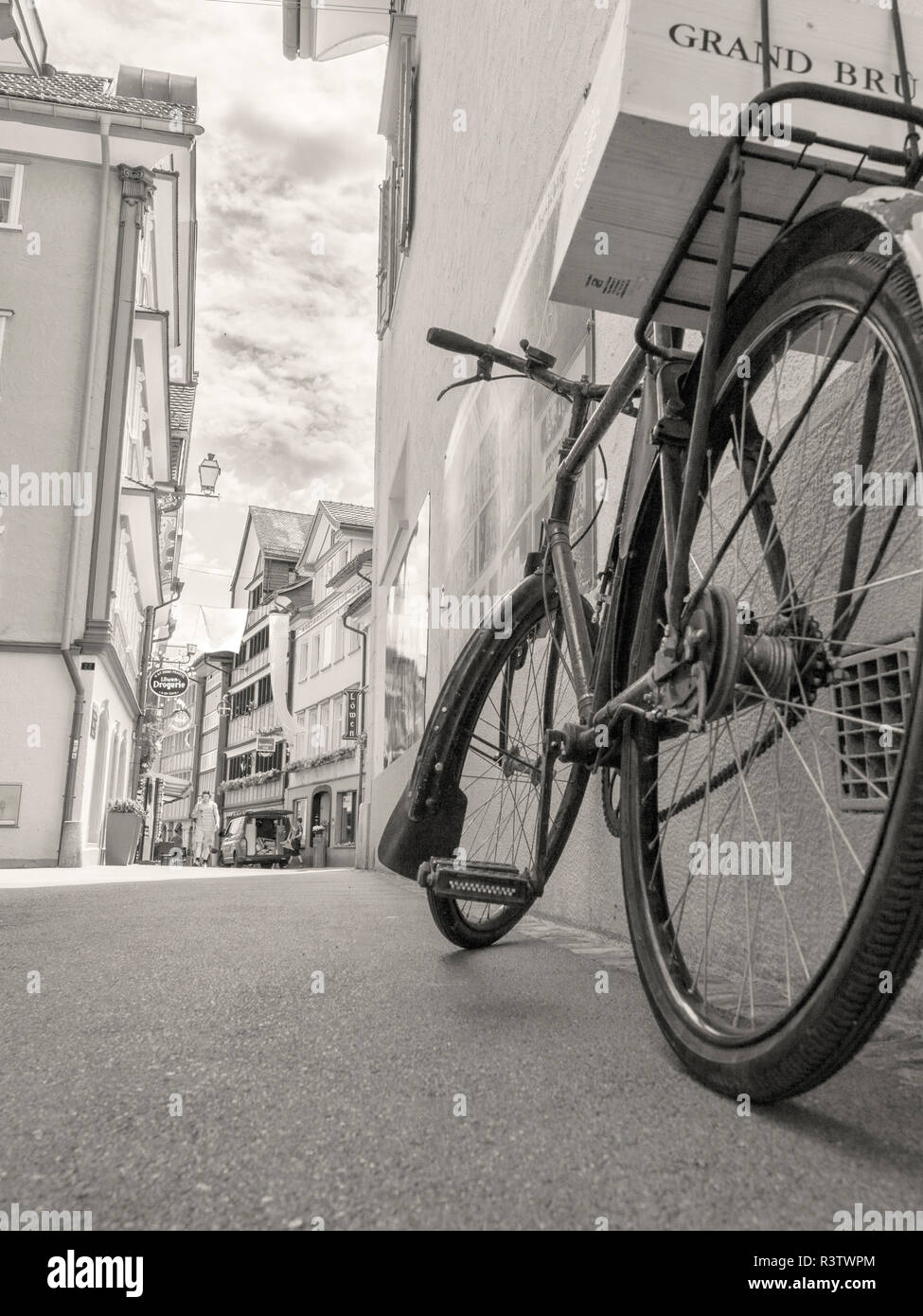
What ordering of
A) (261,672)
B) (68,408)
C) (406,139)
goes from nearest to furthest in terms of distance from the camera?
(406,139) → (68,408) → (261,672)

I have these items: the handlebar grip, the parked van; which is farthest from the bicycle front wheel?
the parked van

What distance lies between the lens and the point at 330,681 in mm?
28469

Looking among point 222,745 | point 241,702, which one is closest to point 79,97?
point 241,702

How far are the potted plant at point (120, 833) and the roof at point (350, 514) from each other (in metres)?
16.6

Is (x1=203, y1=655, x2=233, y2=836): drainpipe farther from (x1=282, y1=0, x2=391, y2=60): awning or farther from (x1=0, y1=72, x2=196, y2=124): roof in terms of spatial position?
(x1=282, y1=0, x2=391, y2=60): awning

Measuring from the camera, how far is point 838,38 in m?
1.12

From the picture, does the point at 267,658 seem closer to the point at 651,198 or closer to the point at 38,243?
the point at 38,243

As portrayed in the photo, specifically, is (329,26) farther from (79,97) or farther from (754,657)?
(754,657)

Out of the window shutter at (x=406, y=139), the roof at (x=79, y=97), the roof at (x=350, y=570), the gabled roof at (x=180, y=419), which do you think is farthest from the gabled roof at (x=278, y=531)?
the window shutter at (x=406, y=139)

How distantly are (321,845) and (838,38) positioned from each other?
26.5 meters

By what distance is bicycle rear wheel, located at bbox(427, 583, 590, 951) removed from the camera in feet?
6.11

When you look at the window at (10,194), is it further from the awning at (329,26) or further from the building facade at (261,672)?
the building facade at (261,672)

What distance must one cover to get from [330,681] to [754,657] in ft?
91.1
